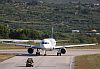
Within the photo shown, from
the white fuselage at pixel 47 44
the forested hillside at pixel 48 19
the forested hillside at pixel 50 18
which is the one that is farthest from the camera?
the forested hillside at pixel 50 18

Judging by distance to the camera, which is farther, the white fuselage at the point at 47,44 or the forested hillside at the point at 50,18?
the forested hillside at the point at 50,18

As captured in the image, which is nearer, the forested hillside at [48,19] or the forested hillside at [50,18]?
the forested hillside at [48,19]

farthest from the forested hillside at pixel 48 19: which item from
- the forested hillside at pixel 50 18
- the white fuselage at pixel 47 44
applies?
the white fuselage at pixel 47 44

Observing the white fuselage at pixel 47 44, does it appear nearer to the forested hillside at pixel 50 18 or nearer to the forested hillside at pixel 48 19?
the forested hillside at pixel 48 19

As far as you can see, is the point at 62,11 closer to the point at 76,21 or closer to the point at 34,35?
the point at 76,21

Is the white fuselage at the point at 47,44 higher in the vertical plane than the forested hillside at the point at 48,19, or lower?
higher

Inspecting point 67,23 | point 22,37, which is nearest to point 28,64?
point 22,37

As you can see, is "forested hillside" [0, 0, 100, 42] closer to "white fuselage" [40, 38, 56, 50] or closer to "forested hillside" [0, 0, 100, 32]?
"forested hillside" [0, 0, 100, 32]

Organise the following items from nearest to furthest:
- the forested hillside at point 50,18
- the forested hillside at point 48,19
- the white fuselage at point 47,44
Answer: the white fuselage at point 47,44 < the forested hillside at point 48,19 < the forested hillside at point 50,18

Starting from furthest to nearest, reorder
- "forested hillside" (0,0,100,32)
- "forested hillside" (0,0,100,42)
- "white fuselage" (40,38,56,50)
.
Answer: "forested hillside" (0,0,100,32)
"forested hillside" (0,0,100,42)
"white fuselage" (40,38,56,50)

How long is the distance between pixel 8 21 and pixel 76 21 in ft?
74.4

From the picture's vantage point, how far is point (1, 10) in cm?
19038

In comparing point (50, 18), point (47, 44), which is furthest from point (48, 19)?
point (47, 44)

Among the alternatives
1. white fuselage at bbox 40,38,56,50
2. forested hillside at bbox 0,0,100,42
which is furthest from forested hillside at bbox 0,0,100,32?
white fuselage at bbox 40,38,56,50
